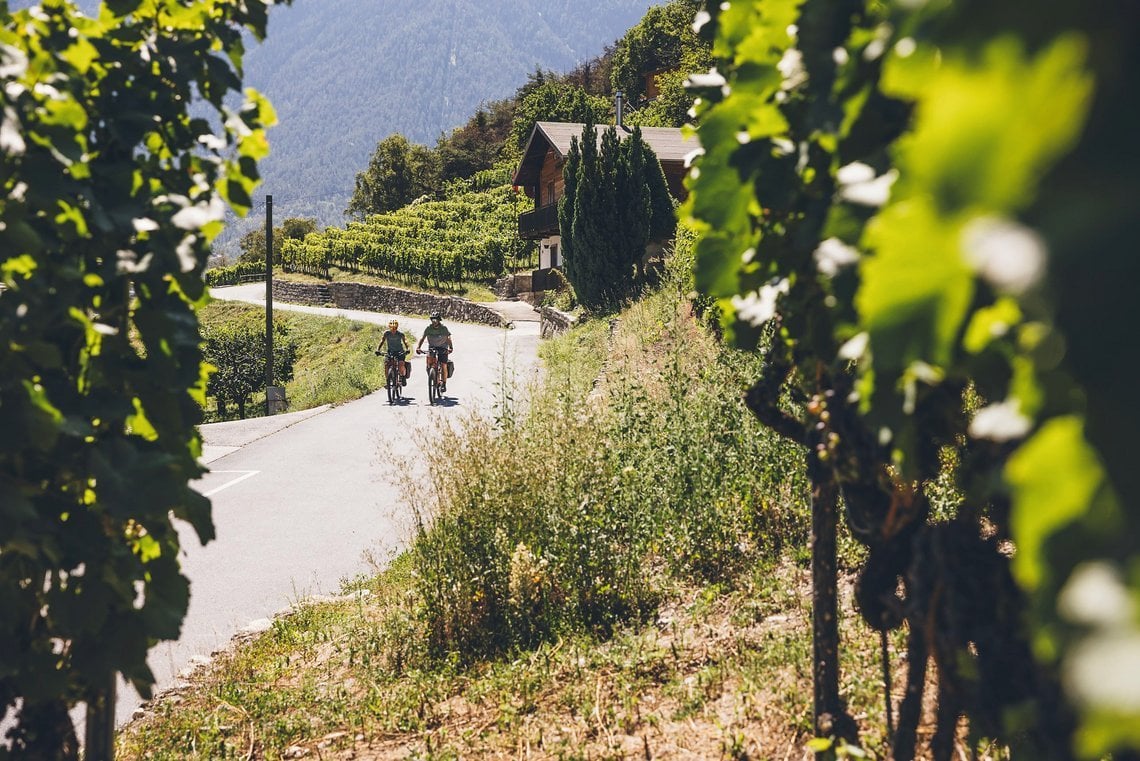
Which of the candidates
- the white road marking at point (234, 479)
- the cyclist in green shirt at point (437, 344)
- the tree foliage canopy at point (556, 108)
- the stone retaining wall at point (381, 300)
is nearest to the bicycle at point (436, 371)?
the cyclist in green shirt at point (437, 344)

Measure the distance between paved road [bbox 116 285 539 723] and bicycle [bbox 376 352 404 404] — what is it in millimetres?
258

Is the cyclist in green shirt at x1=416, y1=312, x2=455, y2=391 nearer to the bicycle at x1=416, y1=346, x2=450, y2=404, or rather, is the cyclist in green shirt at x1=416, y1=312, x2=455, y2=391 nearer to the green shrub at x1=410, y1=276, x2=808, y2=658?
the bicycle at x1=416, y1=346, x2=450, y2=404

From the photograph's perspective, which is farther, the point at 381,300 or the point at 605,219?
the point at 381,300

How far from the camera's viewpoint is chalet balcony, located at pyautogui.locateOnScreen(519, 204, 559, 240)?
40375 mm

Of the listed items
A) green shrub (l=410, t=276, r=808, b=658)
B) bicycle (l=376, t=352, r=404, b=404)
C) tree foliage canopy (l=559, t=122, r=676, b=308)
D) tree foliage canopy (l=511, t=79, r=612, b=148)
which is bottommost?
bicycle (l=376, t=352, r=404, b=404)

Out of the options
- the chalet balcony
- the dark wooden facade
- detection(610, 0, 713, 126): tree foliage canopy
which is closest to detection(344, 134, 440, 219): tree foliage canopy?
detection(610, 0, 713, 126): tree foliage canopy

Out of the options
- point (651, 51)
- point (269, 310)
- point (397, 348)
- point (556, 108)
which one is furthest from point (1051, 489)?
point (651, 51)

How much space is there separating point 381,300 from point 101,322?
48.7m

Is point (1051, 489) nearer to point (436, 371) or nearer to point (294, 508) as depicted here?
point (294, 508)

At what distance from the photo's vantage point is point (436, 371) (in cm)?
1916

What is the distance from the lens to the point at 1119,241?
0.56 m

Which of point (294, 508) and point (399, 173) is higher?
point (399, 173)

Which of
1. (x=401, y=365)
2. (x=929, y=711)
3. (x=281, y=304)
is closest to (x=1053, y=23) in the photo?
(x=929, y=711)

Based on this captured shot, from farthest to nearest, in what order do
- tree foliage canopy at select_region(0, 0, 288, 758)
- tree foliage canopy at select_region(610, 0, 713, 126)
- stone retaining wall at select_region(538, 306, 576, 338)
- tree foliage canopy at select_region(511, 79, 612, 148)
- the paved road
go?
tree foliage canopy at select_region(610, 0, 713, 126)
tree foliage canopy at select_region(511, 79, 612, 148)
stone retaining wall at select_region(538, 306, 576, 338)
the paved road
tree foliage canopy at select_region(0, 0, 288, 758)
